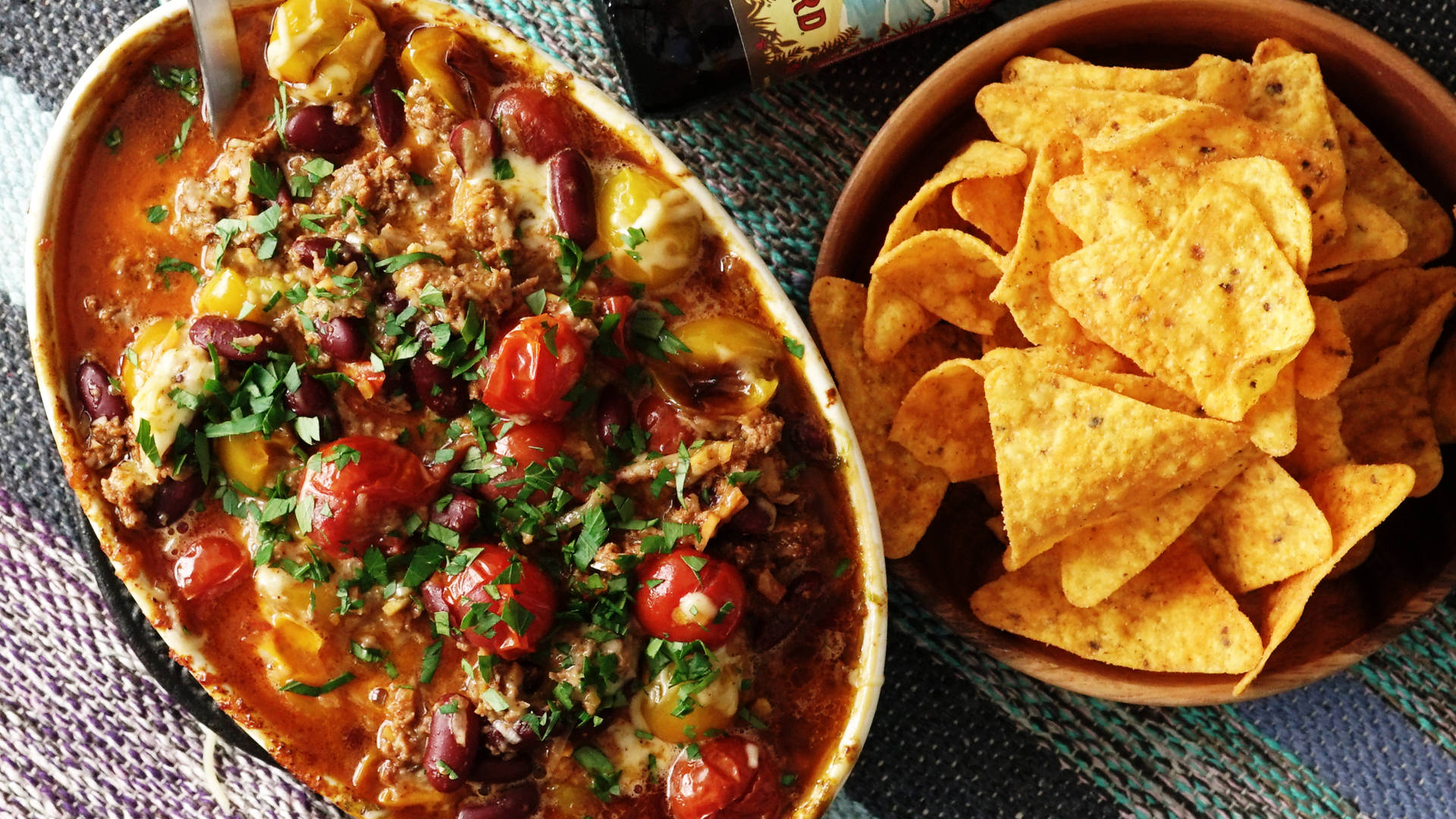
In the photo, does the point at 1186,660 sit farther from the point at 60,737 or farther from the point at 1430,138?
the point at 60,737

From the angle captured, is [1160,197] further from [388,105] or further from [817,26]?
[388,105]

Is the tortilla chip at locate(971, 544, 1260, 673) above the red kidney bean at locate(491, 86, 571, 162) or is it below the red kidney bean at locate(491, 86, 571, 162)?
below

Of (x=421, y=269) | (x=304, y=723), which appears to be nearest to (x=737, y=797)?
(x=304, y=723)

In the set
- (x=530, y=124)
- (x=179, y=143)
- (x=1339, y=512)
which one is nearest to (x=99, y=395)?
(x=179, y=143)

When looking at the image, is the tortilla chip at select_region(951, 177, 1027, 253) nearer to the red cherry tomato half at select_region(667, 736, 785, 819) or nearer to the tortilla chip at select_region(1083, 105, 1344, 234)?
the tortilla chip at select_region(1083, 105, 1344, 234)

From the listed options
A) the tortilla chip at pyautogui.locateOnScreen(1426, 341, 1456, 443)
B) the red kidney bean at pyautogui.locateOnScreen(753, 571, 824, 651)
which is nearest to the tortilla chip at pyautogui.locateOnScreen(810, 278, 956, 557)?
the red kidney bean at pyautogui.locateOnScreen(753, 571, 824, 651)

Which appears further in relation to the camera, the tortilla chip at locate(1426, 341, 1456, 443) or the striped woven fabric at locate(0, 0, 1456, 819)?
the striped woven fabric at locate(0, 0, 1456, 819)
